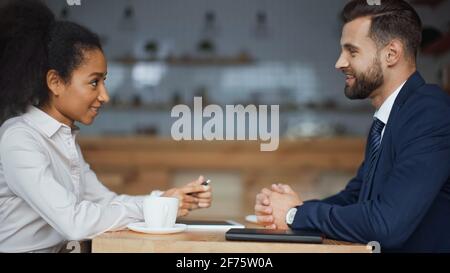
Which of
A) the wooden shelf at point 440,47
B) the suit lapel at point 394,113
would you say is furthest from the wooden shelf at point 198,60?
the suit lapel at point 394,113

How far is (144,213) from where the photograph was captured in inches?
42.9

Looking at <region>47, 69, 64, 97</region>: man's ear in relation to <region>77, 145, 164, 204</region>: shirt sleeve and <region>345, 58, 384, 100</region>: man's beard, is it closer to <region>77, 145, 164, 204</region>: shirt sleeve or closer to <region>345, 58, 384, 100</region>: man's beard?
<region>77, 145, 164, 204</region>: shirt sleeve

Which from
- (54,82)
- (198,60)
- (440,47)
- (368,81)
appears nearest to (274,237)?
(368,81)

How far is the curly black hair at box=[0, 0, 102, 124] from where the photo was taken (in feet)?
3.97

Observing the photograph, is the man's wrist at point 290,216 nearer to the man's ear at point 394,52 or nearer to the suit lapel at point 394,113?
the suit lapel at point 394,113

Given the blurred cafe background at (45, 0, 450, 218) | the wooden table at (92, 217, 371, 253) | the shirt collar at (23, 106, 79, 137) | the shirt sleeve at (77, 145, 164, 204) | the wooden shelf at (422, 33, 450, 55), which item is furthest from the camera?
the blurred cafe background at (45, 0, 450, 218)

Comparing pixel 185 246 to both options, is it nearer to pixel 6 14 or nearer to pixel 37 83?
pixel 37 83

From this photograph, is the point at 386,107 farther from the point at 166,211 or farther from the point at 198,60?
the point at 198,60

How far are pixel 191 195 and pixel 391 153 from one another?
413 mm

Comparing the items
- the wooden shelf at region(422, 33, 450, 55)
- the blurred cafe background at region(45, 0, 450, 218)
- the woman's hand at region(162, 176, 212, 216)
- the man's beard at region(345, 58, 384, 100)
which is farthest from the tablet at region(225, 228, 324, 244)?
the blurred cafe background at region(45, 0, 450, 218)

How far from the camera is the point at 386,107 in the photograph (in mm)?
1205

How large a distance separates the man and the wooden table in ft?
0.21

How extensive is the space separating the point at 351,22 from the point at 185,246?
59 centimetres
